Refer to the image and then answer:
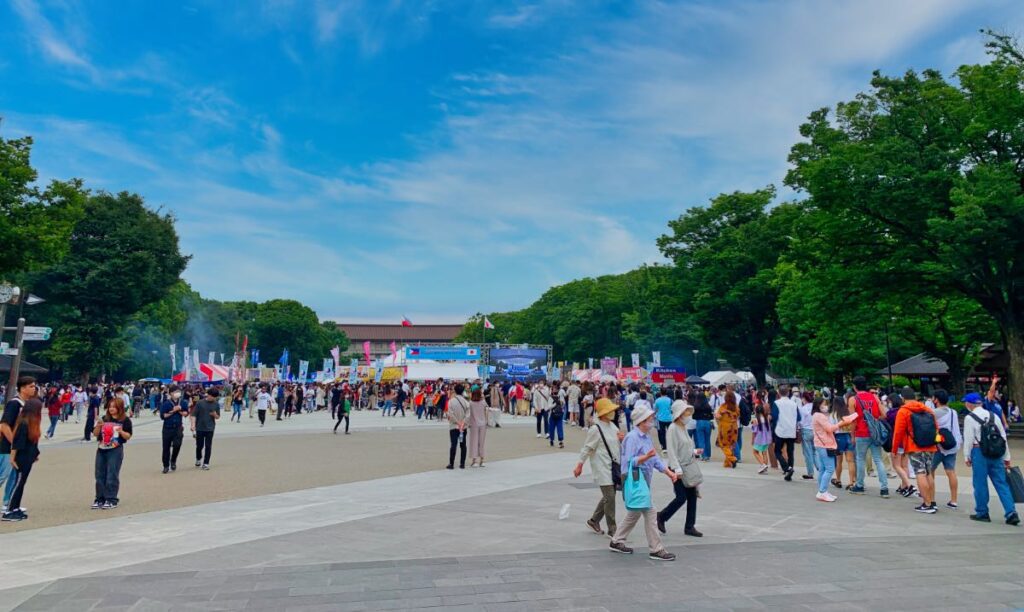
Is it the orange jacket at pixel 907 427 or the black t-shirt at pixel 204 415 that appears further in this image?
the black t-shirt at pixel 204 415

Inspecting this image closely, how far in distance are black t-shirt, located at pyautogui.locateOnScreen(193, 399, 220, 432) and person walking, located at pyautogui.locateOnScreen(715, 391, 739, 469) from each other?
35.4 feet

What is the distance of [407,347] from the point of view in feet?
169

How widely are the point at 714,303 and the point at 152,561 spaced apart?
40972 mm

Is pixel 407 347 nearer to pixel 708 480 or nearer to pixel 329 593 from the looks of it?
pixel 708 480

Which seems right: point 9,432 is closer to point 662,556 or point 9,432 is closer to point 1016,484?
point 662,556

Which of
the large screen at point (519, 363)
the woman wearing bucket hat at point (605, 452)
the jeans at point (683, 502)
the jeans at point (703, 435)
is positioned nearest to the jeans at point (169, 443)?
the woman wearing bucket hat at point (605, 452)

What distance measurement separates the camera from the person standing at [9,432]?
8094mm

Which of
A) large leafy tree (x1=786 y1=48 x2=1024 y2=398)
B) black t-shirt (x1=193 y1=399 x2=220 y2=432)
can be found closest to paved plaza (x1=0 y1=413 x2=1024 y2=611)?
black t-shirt (x1=193 y1=399 x2=220 y2=432)

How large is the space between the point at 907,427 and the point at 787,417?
2706mm

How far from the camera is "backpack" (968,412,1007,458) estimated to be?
27.0 feet

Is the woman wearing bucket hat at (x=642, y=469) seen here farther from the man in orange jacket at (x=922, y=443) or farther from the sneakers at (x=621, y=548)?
the man in orange jacket at (x=922, y=443)

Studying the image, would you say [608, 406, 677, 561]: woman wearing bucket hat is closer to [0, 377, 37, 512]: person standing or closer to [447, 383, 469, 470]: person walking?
[447, 383, 469, 470]: person walking

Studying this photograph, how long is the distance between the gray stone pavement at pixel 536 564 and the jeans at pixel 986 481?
0.30 meters

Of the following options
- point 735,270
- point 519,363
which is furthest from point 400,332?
point 735,270
